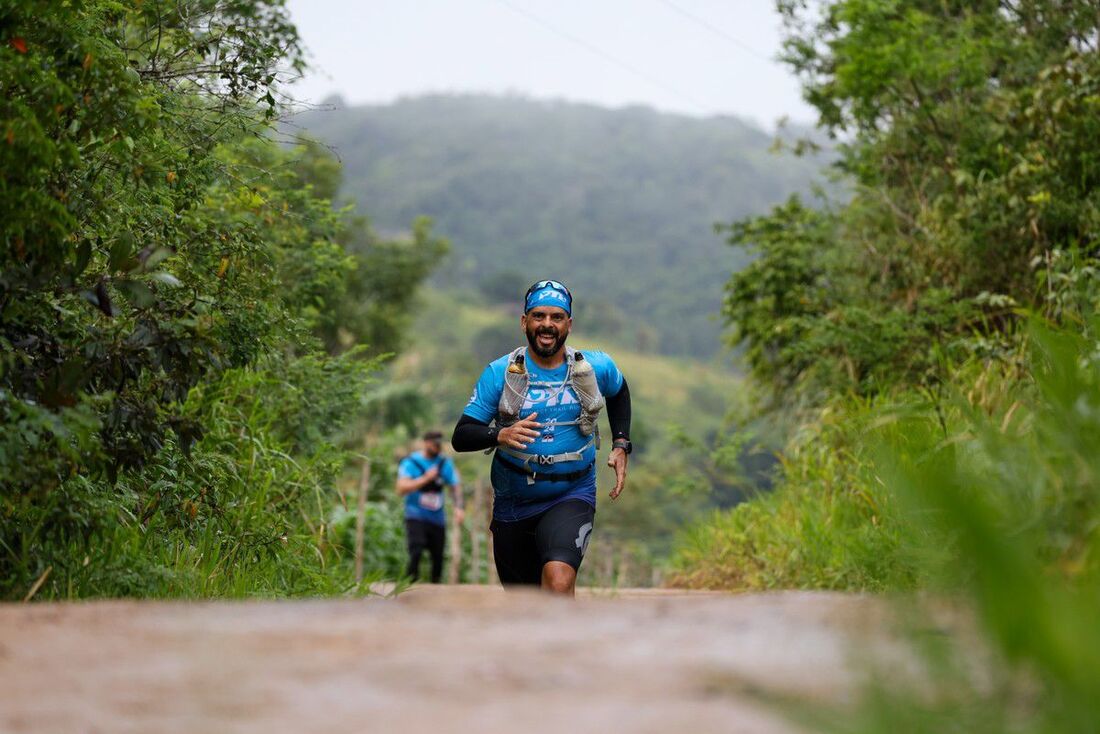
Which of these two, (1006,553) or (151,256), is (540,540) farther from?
(1006,553)

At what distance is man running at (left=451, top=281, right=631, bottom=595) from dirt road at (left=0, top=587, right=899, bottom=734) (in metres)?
2.89

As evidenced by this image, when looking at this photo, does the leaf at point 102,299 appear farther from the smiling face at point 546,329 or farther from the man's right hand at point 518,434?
the smiling face at point 546,329

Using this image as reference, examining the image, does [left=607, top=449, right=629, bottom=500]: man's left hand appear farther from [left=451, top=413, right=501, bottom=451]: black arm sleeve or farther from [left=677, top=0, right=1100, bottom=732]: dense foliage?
[left=677, top=0, right=1100, bottom=732]: dense foliage

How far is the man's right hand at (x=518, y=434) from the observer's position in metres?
5.39

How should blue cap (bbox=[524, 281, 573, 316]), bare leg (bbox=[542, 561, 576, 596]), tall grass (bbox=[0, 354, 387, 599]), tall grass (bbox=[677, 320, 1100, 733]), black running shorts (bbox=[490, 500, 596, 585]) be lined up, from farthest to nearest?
1. blue cap (bbox=[524, 281, 573, 316])
2. black running shorts (bbox=[490, 500, 596, 585])
3. bare leg (bbox=[542, 561, 576, 596])
4. tall grass (bbox=[0, 354, 387, 599])
5. tall grass (bbox=[677, 320, 1100, 733])

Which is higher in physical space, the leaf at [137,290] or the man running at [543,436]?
the leaf at [137,290]

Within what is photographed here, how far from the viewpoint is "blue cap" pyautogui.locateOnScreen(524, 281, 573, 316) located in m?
5.88

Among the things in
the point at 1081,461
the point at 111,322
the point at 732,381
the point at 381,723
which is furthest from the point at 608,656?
the point at 732,381

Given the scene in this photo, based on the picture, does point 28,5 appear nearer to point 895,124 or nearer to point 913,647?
point 913,647

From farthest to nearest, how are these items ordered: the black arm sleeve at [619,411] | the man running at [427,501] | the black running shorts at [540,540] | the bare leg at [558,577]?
the man running at [427,501] → the black arm sleeve at [619,411] → the black running shorts at [540,540] → the bare leg at [558,577]

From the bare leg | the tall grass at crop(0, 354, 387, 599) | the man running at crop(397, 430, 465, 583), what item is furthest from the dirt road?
the man running at crop(397, 430, 465, 583)

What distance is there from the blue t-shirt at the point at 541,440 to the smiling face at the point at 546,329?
0.32ft

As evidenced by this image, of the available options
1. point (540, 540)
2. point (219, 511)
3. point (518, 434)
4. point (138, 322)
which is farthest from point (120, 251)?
point (540, 540)

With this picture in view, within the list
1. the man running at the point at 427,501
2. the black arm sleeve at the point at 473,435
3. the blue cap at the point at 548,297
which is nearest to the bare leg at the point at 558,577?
the black arm sleeve at the point at 473,435
